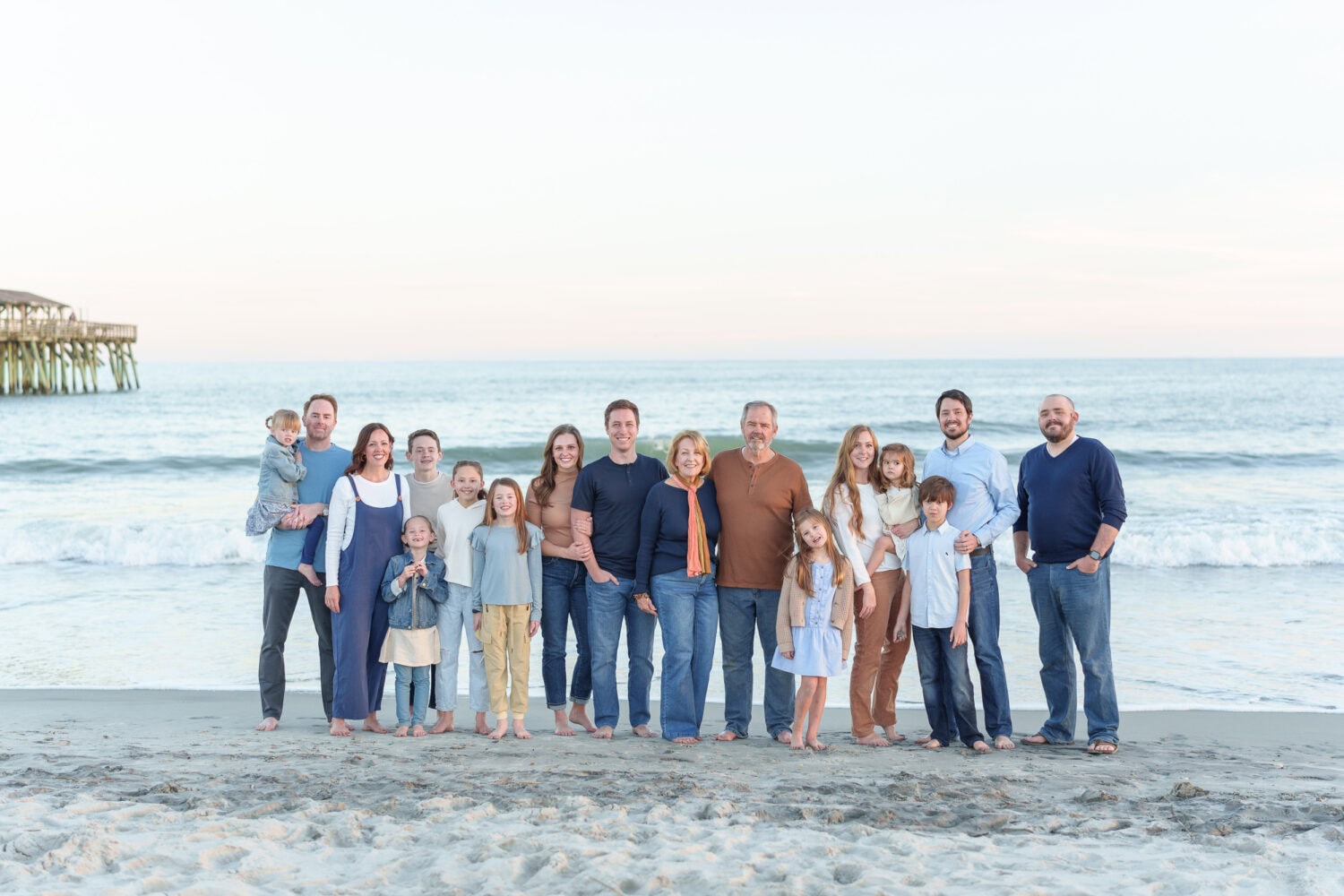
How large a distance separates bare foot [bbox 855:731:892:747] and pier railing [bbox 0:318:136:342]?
150 ft

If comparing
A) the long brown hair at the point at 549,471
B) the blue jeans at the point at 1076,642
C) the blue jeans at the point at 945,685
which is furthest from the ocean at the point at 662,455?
the long brown hair at the point at 549,471

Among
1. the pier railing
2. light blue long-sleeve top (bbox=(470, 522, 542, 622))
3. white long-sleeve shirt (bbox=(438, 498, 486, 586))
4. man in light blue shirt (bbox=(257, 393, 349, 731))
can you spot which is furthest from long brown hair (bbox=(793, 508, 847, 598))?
the pier railing

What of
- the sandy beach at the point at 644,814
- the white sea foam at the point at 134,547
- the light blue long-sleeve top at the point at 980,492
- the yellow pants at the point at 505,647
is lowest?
the white sea foam at the point at 134,547

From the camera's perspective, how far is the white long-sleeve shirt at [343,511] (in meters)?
5.44

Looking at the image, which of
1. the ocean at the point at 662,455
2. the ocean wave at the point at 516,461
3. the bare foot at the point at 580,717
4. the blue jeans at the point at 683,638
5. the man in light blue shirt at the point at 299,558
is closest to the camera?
the blue jeans at the point at 683,638

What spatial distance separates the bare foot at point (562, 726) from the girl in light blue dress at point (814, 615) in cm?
121

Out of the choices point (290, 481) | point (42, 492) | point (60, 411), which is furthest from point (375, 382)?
point (290, 481)

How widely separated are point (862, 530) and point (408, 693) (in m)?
2.59

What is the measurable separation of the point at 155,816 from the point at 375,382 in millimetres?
77614

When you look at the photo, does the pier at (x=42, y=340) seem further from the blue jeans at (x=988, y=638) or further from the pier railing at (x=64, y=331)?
the blue jeans at (x=988, y=638)

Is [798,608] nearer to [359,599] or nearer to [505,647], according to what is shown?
[505,647]

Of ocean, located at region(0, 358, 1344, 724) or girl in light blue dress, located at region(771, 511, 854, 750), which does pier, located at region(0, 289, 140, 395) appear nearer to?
ocean, located at region(0, 358, 1344, 724)

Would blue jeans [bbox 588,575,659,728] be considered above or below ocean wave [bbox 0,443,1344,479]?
above

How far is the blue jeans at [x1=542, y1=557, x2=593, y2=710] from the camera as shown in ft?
18.7
